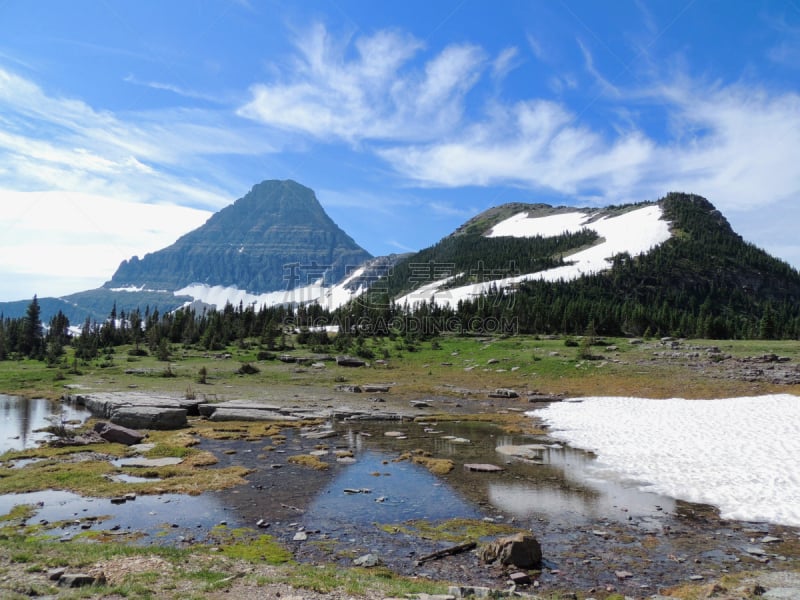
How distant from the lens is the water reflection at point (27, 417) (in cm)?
2750

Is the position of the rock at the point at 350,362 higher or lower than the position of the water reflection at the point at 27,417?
higher

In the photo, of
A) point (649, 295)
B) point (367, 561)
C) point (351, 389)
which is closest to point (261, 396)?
point (351, 389)

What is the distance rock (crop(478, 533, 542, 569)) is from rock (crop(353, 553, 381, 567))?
2.89m

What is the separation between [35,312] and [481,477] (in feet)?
384

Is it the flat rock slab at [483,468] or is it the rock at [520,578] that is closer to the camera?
the rock at [520,578]

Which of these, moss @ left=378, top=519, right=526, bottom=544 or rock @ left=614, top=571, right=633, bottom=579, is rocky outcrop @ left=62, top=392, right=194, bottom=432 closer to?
moss @ left=378, top=519, right=526, bottom=544

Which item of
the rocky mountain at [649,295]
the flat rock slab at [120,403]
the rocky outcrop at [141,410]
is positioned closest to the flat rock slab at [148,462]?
the rocky outcrop at [141,410]

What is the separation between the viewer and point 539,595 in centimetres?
1044

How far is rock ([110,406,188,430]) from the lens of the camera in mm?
32250

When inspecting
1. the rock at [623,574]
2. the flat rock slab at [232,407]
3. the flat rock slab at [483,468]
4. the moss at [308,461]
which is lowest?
the flat rock slab at [232,407]

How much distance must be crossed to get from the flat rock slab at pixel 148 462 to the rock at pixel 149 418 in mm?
9170

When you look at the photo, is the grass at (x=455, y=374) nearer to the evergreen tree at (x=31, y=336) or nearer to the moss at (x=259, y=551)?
the evergreen tree at (x=31, y=336)

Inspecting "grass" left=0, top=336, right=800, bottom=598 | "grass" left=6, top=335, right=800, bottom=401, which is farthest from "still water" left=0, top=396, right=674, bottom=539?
"grass" left=6, top=335, right=800, bottom=401

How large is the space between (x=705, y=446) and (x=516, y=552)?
1914cm
